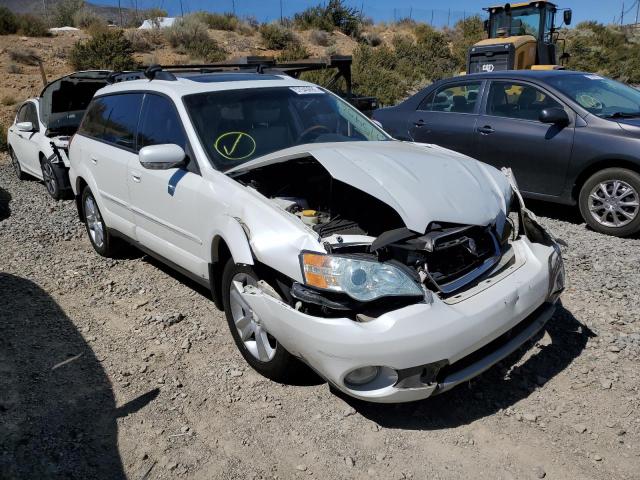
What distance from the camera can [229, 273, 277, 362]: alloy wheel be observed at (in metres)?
3.24

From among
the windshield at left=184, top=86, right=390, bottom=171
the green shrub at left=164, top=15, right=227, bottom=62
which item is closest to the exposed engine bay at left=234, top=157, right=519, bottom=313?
the windshield at left=184, top=86, right=390, bottom=171

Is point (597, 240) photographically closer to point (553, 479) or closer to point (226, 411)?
point (553, 479)

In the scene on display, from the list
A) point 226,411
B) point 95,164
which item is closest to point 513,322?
point 226,411

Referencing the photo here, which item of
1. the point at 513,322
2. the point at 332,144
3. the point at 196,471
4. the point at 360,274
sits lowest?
the point at 196,471

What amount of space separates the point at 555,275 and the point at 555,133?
3.24 m

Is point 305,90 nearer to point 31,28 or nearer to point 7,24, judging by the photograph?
point 31,28

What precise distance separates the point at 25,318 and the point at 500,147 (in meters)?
5.16

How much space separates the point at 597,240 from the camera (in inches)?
213

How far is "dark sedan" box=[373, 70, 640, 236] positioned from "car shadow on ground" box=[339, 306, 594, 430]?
2.37m

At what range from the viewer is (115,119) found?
4953 mm

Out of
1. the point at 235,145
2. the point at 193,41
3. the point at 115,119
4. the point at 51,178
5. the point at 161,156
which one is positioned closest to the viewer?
the point at 161,156

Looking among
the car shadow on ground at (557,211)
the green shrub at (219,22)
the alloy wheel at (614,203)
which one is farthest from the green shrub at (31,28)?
the alloy wheel at (614,203)

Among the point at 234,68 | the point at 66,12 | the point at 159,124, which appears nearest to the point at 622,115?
the point at 234,68

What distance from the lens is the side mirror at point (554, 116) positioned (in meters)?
5.77
